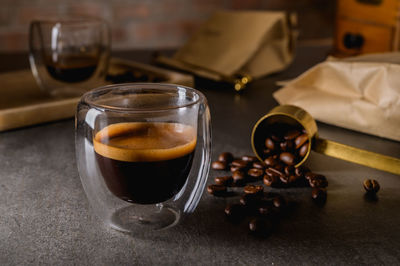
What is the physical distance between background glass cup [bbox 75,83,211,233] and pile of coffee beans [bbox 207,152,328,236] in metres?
0.07

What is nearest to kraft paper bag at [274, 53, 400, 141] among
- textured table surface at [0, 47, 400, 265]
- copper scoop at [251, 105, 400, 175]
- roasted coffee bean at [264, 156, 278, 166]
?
textured table surface at [0, 47, 400, 265]

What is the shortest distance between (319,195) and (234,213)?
5.6 inches

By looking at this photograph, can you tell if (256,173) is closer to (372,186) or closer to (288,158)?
(288,158)

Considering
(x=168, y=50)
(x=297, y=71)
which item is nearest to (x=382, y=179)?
(x=297, y=71)

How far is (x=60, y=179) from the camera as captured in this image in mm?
836

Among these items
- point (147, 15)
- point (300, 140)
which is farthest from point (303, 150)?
point (147, 15)

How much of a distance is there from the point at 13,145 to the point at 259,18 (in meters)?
0.89

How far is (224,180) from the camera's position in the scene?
2.62ft

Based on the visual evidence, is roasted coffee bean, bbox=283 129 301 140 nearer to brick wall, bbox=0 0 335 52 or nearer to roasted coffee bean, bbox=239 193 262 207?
roasted coffee bean, bbox=239 193 262 207

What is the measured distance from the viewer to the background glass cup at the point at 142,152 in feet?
2.05

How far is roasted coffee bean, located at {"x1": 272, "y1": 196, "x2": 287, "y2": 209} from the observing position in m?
0.71

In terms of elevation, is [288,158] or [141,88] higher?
[141,88]

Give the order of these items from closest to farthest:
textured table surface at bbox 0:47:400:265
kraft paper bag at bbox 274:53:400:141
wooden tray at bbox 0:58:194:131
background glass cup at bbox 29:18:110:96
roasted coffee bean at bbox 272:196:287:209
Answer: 1. textured table surface at bbox 0:47:400:265
2. roasted coffee bean at bbox 272:196:287:209
3. kraft paper bag at bbox 274:53:400:141
4. wooden tray at bbox 0:58:194:131
5. background glass cup at bbox 29:18:110:96

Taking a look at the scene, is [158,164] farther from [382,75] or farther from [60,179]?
[382,75]
